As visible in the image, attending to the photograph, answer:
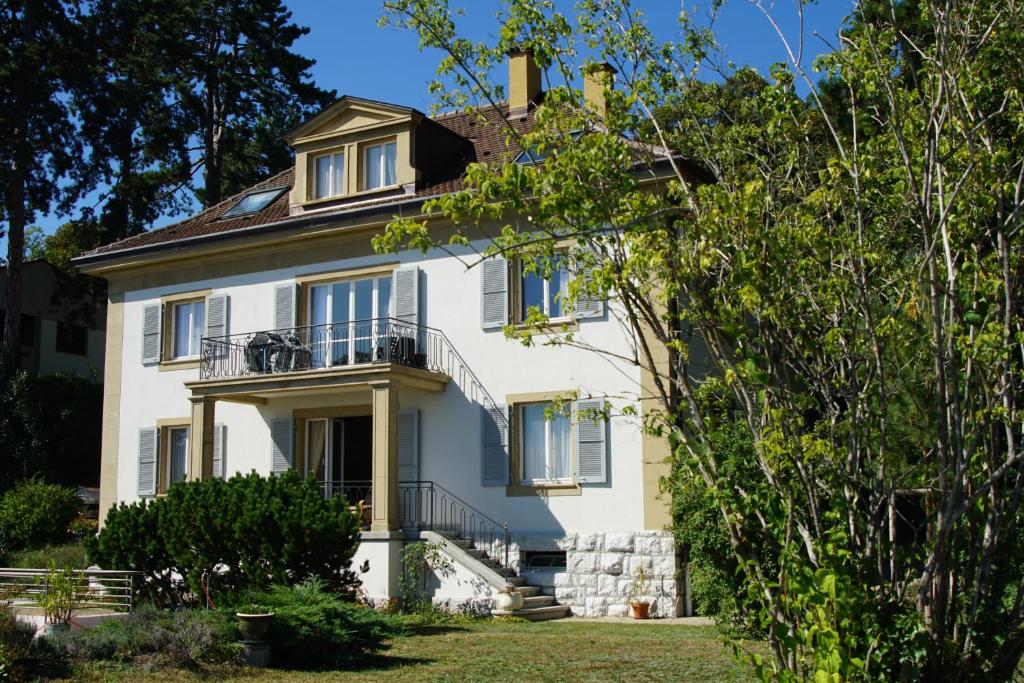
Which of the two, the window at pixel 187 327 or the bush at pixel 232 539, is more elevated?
the window at pixel 187 327

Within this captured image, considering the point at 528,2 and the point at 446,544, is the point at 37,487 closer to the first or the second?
the point at 446,544

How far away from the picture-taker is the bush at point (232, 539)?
13.8m

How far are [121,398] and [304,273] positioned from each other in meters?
5.52

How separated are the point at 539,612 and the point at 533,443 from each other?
3158 millimetres

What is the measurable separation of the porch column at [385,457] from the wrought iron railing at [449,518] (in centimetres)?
68

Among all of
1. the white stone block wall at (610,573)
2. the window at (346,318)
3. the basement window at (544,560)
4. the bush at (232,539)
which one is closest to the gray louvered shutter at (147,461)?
the window at (346,318)

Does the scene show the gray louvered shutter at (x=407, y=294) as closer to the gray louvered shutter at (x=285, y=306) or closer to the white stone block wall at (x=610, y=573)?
the gray louvered shutter at (x=285, y=306)

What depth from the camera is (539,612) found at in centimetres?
1711

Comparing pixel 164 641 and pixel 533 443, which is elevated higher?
pixel 533 443

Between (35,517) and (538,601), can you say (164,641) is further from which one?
(35,517)

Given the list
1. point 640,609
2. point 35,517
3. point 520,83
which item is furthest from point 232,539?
point 520,83

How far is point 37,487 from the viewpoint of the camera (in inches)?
974

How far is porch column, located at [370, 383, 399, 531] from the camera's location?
18.4 m

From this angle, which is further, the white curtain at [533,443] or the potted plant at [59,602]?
the white curtain at [533,443]
